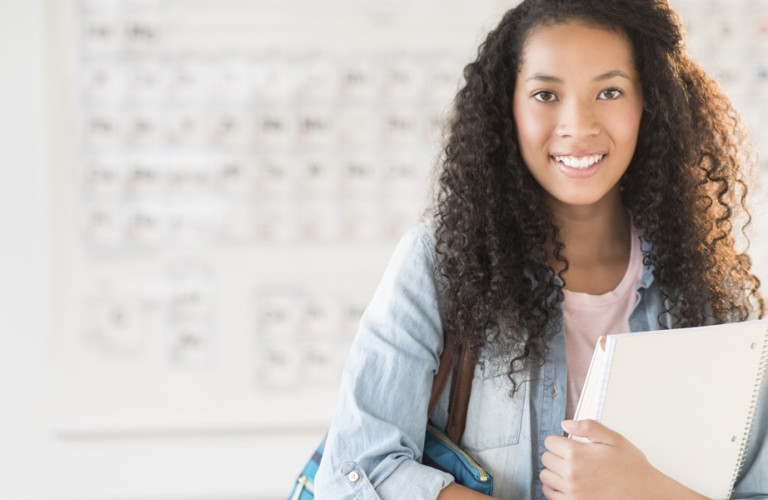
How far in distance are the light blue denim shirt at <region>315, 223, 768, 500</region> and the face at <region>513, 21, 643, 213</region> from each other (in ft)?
0.65

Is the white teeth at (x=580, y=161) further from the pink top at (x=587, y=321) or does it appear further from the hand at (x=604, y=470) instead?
the hand at (x=604, y=470)

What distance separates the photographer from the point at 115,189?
7.14 ft

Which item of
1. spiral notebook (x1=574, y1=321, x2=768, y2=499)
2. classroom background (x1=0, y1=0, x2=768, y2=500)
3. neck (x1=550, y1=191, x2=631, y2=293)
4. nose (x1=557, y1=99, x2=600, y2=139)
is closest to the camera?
spiral notebook (x1=574, y1=321, x2=768, y2=499)

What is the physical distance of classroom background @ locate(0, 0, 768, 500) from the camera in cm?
216

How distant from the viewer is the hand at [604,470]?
949 mm

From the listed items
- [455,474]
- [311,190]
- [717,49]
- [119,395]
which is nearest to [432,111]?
[311,190]

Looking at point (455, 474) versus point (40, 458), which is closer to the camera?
point (455, 474)

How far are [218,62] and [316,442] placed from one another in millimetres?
1136

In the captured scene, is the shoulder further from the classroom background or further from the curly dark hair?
the classroom background

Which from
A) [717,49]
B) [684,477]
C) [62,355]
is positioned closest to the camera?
[684,477]

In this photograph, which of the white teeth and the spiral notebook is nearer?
the spiral notebook

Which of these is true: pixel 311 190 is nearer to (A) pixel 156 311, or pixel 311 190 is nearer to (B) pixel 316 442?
(A) pixel 156 311

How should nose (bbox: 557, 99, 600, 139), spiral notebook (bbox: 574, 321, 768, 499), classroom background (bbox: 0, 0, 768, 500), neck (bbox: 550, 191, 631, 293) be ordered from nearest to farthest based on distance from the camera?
1. spiral notebook (bbox: 574, 321, 768, 499)
2. nose (bbox: 557, 99, 600, 139)
3. neck (bbox: 550, 191, 631, 293)
4. classroom background (bbox: 0, 0, 768, 500)

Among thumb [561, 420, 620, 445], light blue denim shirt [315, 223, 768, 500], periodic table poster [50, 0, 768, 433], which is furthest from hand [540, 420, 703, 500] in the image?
periodic table poster [50, 0, 768, 433]
